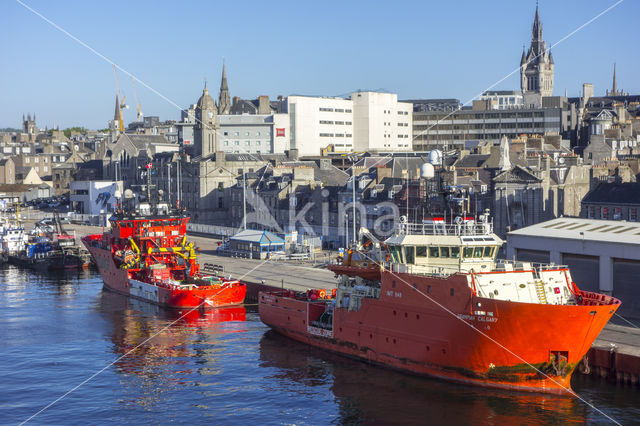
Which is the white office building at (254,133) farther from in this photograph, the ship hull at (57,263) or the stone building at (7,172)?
the stone building at (7,172)

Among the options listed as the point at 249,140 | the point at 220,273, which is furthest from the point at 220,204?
the point at 220,273

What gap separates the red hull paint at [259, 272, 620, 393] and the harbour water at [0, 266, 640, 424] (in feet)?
2.68

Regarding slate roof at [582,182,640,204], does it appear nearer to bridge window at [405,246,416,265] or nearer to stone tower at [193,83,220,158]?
bridge window at [405,246,416,265]

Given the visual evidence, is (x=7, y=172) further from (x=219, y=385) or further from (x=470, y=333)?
(x=470, y=333)

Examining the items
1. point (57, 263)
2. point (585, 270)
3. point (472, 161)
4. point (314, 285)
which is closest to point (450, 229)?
point (585, 270)

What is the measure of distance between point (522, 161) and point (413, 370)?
47597 millimetres

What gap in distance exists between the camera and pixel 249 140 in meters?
132

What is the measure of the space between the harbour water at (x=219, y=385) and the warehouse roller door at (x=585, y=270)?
1001 centimetres

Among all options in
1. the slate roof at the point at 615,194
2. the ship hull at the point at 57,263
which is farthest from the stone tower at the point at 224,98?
the slate roof at the point at 615,194

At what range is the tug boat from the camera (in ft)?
117

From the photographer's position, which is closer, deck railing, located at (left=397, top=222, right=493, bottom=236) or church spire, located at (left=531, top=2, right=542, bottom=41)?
deck railing, located at (left=397, top=222, right=493, bottom=236)

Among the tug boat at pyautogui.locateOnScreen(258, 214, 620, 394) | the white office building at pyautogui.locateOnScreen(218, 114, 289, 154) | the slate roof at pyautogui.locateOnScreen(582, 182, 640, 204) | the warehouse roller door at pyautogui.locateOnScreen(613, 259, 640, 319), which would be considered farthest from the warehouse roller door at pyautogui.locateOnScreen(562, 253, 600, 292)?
the white office building at pyautogui.locateOnScreen(218, 114, 289, 154)

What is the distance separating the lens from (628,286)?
1791 inches

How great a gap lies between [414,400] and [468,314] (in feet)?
15.7
